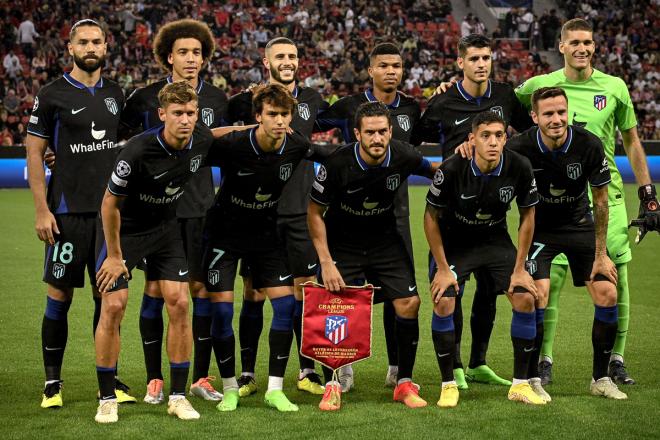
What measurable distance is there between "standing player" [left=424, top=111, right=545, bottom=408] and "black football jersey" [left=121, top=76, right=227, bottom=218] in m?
1.48

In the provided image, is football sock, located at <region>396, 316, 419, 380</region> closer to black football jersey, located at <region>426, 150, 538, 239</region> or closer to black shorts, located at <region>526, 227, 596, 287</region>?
black football jersey, located at <region>426, 150, 538, 239</region>

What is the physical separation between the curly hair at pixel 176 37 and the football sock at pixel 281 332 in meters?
1.82

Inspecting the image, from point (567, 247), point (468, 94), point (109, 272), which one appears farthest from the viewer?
point (468, 94)

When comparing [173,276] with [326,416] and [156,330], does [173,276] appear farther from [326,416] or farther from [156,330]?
[326,416]

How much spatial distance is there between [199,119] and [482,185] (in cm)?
189

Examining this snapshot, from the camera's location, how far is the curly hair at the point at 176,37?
6.77 m

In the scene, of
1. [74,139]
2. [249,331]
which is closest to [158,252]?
[74,139]

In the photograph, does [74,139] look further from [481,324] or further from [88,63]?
[481,324]

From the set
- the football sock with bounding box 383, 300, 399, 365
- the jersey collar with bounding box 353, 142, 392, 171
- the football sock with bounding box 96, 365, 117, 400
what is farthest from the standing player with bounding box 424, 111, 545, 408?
the football sock with bounding box 96, 365, 117, 400

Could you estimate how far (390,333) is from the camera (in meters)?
7.00

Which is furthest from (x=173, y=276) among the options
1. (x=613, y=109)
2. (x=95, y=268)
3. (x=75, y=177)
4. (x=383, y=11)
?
(x=383, y=11)

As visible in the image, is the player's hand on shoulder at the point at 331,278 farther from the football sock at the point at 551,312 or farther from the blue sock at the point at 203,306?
the football sock at the point at 551,312

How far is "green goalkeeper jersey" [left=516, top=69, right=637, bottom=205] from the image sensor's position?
23.1 ft

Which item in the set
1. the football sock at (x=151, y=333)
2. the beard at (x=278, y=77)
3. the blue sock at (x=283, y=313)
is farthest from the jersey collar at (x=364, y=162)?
the football sock at (x=151, y=333)
